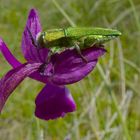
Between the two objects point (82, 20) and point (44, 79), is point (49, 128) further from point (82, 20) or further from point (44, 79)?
point (44, 79)

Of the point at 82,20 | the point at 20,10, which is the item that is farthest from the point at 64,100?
the point at 20,10

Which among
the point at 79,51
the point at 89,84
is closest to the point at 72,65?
the point at 79,51

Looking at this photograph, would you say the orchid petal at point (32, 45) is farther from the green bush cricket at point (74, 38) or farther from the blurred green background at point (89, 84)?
the blurred green background at point (89, 84)

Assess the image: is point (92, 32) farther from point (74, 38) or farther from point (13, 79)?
point (13, 79)

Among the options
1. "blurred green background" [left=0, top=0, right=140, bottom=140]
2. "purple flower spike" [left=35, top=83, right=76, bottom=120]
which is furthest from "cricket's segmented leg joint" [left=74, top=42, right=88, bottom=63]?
"blurred green background" [left=0, top=0, right=140, bottom=140]

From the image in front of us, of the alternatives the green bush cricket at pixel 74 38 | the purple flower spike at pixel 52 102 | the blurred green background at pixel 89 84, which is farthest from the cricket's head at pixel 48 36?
the blurred green background at pixel 89 84

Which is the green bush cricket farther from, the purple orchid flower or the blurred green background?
the blurred green background

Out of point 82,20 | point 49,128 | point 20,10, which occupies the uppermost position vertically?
point 20,10
